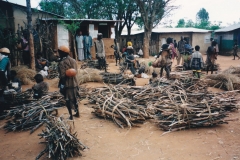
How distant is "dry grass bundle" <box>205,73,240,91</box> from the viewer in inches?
277

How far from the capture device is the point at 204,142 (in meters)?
3.78

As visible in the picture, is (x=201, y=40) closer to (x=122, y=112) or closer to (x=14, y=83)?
(x=122, y=112)

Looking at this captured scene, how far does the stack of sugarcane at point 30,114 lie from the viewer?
4.50 m

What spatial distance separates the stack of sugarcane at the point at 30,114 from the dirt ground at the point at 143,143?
0.16m

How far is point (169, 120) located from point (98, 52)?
6.02 m

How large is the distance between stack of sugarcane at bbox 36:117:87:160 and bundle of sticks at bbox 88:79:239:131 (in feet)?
4.39

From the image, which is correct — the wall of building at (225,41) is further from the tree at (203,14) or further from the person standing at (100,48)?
the tree at (203,14)

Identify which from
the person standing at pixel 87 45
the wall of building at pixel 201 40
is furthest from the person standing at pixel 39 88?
→ the wall of building at pixel 201 40

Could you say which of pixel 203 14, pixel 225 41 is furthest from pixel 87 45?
pixel 203 14

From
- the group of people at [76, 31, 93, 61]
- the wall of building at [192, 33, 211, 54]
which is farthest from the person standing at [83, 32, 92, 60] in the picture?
the wall of building at [192, 33, 211, 54]

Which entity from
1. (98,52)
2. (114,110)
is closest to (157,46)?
(98,52)

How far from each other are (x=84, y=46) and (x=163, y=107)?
34.2 feet

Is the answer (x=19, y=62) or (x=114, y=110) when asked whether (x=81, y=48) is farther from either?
(x=114, y=110)

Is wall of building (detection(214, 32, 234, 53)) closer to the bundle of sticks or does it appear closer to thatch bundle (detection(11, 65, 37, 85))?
the bundle of sticks
